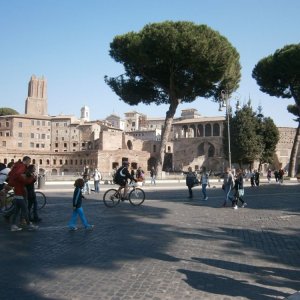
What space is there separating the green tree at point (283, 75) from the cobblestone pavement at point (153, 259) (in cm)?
2955

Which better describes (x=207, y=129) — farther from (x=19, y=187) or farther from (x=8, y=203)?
(x=19, y=187)

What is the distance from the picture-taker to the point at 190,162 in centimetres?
7375

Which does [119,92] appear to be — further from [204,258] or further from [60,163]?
[60,163]

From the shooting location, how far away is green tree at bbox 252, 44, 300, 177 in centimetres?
3672

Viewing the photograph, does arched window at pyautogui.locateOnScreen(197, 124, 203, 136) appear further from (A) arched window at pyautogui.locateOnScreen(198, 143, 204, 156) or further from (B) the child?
(B) the child

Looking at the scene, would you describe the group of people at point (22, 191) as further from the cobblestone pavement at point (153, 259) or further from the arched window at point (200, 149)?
the arched window at point (200, 149)

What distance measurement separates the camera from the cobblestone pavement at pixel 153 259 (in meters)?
4.60

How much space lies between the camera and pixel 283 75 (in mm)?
38219

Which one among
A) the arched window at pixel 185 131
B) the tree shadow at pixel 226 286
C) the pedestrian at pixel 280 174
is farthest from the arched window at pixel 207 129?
the tree shadow at pixel 226 286

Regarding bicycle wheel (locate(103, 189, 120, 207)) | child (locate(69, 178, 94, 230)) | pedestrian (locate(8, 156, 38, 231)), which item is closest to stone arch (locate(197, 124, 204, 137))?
bicycle wheel (locate(103, 189, 120, 207))

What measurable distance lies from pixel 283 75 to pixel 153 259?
117 ft

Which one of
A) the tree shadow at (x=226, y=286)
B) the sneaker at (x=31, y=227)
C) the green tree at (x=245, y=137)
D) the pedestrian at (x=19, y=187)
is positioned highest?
the green tree at (x=245, y=137)

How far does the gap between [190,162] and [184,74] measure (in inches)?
1621

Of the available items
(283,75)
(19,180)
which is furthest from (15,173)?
(283,75)
